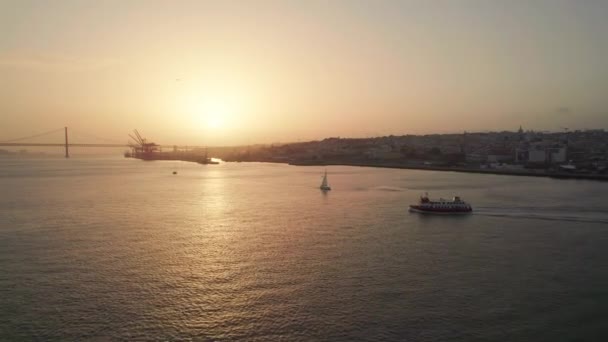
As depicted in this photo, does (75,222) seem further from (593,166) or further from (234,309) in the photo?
(593,166)

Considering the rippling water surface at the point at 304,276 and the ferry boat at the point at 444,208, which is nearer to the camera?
the rippling water surface at the point at 304,276

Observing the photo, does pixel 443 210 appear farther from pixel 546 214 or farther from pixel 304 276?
pixel 304 276

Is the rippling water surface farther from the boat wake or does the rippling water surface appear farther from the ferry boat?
the ferry boat

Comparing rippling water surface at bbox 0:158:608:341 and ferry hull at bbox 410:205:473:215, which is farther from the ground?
ferry hull at bbox 410:205:473:215

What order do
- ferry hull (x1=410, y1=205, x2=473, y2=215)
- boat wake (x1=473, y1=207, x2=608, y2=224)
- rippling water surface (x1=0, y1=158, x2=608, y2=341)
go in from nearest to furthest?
rippling water surface (x1=0, y1=158, x2=608, y2=341) → boat wake (x1=473, y1=207, x2=608, y2=224) → ferry hull (x1=410, y1=205, x2=473, y2=215)

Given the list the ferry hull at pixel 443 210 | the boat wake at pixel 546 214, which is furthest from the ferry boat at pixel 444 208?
the boat wake at pixel 546 214

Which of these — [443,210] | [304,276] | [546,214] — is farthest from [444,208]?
[304,276]

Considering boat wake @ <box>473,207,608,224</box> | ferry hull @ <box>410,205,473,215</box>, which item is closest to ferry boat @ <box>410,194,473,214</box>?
ferry hull @ <box>410,205,473,215</box>

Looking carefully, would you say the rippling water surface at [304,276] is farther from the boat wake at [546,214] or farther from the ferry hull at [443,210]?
the ferry hull at [443,210]
